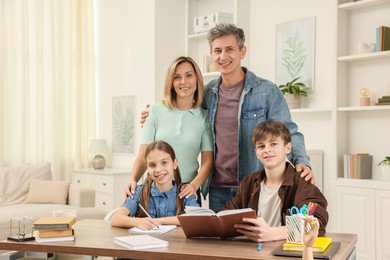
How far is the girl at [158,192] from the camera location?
2615 mm

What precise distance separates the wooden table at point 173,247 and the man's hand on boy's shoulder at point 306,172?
27cm

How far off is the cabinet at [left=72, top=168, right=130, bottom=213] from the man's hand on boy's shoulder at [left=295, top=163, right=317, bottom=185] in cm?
385

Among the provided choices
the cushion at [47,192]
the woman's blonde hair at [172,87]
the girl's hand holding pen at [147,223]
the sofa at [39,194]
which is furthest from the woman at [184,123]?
the cushion at [47,192]

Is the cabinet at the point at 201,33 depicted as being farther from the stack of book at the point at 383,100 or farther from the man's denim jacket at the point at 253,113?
the man's denim jacket at the point at 253,113

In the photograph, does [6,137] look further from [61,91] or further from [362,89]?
[362,89]

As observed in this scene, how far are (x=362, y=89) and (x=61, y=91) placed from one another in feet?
12.6

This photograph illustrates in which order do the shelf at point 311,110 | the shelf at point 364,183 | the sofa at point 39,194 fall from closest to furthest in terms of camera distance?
1. the shelf at point 364,183
2. the shelf at point 311,110
3. the sofa at point 39,194

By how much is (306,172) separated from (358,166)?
2278 mm

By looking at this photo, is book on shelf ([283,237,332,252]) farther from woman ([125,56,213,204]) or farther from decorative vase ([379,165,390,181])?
decorative vase ([379,165,390,181])

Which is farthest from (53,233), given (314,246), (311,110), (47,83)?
(47,83)

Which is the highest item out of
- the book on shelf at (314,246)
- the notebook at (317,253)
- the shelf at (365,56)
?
the shelf at (365,56)

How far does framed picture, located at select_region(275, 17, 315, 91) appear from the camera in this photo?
5.02 m

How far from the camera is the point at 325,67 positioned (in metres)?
4.93

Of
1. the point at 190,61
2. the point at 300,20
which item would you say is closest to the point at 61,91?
the point at 300,20
